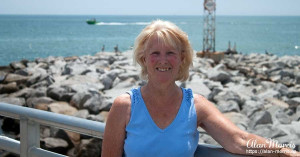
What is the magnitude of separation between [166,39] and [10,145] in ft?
3.93

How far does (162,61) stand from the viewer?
200cm

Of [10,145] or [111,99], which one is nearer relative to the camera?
[10,145]

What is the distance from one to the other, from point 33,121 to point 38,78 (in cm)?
970

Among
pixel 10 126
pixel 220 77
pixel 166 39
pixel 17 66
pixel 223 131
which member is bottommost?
pixel 10 126

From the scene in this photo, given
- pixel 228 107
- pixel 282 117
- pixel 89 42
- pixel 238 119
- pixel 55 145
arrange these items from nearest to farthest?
pixel 55 145, pixel 238 119, pixel 282 117, pixel 228 107, pixel 89 42

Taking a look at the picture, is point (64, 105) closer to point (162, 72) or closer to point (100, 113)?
point (100, 113)

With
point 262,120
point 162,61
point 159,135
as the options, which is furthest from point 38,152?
point 262,120

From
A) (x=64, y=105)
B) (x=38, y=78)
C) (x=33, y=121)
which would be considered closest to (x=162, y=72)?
(x=33, y=121)

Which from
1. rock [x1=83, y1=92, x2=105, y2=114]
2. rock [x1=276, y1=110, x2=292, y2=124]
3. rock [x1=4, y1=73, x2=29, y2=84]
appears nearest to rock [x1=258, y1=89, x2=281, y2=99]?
rock [x1=276, y1=110, x2=292, y2=124]

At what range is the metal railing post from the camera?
7.20 feet

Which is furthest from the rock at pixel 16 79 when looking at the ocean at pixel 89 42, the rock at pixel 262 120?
the rock at pixel 262 120

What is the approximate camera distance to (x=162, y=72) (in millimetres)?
→ 2031

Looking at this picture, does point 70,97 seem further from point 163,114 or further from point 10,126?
point 163,114

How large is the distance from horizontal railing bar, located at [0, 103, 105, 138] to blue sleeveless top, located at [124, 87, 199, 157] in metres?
0.16
